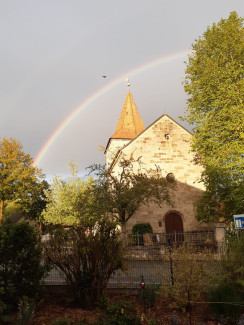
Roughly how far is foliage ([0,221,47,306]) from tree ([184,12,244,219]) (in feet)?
45.5

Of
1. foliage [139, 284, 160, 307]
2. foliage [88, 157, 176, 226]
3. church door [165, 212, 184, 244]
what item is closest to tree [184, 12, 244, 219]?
foliage [88, 157, 176, 226]

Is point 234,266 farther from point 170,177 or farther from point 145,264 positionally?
point 170,177

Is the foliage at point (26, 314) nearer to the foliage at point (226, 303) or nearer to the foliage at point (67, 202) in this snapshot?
the foliage at point (226, 303)

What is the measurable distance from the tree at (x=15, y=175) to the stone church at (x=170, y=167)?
10818 mm

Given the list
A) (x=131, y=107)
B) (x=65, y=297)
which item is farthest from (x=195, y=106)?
(x=131, y=107)

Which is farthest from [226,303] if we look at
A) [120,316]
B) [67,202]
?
[67,202]

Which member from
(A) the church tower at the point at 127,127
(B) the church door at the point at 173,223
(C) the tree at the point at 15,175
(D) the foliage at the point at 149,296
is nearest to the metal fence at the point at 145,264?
(D) the foliage at the point at 149,296

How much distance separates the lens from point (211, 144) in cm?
1995

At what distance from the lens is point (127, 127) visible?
45156 mm

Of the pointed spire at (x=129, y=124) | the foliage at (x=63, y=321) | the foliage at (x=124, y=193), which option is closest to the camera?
the foliage at (x=63, y=321)

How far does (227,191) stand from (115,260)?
13.4 m

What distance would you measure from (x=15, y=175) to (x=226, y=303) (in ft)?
92.8

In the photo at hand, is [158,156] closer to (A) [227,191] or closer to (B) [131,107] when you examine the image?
(A) [227,191]

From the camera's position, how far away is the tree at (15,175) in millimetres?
31250
